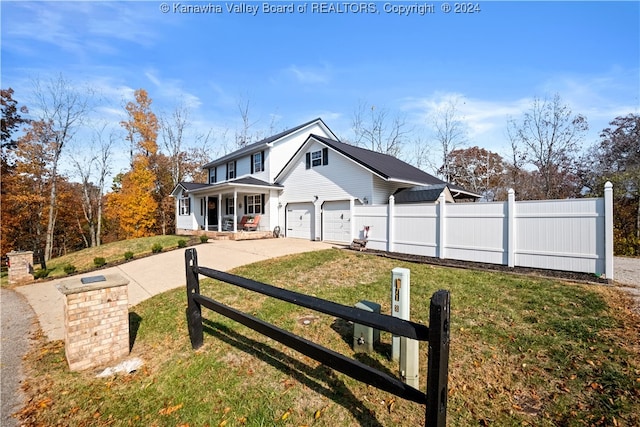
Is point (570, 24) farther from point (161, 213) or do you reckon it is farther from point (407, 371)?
point (161, 213)

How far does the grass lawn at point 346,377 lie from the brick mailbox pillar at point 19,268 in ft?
28.5

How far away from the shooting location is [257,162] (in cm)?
1967

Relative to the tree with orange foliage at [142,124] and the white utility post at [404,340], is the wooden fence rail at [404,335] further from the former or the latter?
the tree with orange foliage at [142,124]

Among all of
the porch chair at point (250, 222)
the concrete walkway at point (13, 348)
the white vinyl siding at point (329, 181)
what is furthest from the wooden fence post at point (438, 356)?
the porch chair at point (250, 222)

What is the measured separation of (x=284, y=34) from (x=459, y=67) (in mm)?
8240

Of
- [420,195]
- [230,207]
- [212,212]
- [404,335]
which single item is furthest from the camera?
[212,212]

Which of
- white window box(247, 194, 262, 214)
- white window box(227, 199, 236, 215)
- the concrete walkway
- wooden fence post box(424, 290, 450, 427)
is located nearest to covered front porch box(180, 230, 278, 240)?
white window box(247, 194, 262, 214)

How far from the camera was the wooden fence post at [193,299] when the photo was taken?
12.6 feet

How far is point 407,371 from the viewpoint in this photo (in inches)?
116

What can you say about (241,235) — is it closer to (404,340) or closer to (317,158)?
(317,158)

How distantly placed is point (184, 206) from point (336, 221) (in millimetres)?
15122

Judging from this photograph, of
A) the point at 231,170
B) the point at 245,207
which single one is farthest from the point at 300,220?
the point at 231,170

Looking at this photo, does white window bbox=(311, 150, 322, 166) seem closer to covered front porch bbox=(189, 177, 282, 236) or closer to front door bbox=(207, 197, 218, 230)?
covered front porch bbox=(189, 177, 282, 236)

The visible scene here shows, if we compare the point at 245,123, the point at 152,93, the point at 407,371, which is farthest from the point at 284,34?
the point at 152,93
